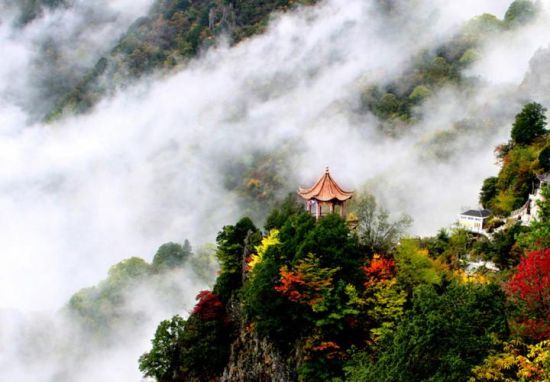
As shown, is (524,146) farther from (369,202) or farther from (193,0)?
(193,0)

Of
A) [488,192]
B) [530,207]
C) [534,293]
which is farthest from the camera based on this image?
[488,192]

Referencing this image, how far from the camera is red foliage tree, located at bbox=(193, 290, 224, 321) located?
28.0 meters

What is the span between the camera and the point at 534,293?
14016mm

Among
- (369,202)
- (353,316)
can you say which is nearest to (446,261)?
(369,202)

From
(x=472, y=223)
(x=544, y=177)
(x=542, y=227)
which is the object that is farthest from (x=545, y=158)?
(x=542, y=227)

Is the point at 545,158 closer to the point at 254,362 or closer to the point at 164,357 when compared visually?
the point at 254,362

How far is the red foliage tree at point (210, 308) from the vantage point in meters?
28.0

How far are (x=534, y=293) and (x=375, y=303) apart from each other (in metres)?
6.63

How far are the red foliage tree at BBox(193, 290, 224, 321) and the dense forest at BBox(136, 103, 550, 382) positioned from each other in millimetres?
74

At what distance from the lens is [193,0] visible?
136 metres

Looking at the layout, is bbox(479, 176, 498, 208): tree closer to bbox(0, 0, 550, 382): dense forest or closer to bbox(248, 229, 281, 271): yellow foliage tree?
bbox(0, 0, 550, 382): dense forest

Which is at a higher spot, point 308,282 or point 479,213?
point 479,213

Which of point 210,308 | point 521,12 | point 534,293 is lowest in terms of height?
point 534,293

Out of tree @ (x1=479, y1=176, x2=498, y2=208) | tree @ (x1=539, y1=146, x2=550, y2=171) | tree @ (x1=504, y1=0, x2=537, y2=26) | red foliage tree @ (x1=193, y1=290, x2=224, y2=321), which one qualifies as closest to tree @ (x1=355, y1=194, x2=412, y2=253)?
red foliage tree @ (x1=193, y1=290, x2=224, y2=321)
